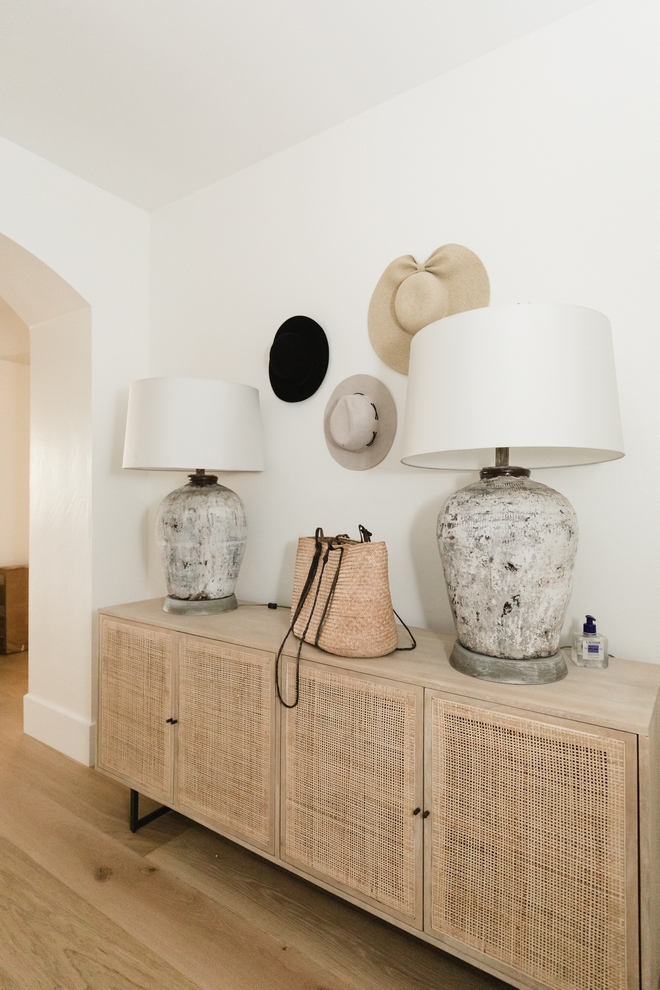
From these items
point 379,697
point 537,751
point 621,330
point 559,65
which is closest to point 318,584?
point 379,697

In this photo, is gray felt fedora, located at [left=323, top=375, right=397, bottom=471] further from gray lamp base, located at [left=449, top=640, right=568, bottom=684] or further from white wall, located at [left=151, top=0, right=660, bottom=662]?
gray lamp base, located at [left=449, top=640, right=568, bottom=684]

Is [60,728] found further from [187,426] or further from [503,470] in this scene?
[503,470]

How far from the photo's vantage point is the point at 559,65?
59.1 inches

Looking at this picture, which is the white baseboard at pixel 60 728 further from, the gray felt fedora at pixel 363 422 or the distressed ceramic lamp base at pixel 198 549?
the gray felt fedora at pixel 363 422

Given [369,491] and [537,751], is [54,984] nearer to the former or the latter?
[537,751]

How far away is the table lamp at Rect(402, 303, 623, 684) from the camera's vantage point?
42.2 inches

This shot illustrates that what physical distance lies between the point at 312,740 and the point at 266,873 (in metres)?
0.58

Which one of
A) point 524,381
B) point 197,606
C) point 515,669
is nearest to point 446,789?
point 515,669

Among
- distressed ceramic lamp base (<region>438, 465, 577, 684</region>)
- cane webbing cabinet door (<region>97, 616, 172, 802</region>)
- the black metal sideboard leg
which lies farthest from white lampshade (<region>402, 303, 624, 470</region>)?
the black metal sideboard leg

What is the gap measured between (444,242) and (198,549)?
1262mm

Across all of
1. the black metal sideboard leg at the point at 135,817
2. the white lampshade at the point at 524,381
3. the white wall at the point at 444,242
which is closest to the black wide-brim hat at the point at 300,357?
the white wall at the point at 444,242

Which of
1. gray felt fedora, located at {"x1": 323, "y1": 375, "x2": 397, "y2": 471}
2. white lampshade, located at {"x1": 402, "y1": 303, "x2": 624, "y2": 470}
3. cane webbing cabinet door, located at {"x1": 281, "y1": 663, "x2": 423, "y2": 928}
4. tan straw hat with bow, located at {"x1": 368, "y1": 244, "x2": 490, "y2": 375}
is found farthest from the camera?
gray felt fedora, located at {"x1": 323, "y1": 375, "x2": 397, "y2": 471}

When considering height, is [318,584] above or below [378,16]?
below

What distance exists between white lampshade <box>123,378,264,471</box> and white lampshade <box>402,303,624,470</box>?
0.84m
